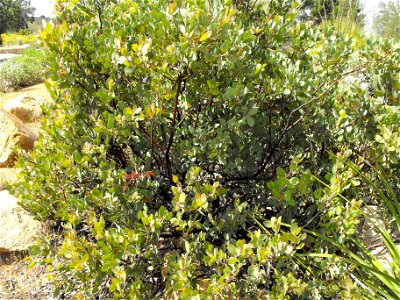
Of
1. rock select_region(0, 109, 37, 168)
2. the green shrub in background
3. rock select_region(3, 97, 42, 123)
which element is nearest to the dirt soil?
rock select_region(0, 109, 37, 168)

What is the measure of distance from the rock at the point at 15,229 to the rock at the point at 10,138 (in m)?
1.50

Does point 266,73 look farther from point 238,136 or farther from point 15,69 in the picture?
point 15,69

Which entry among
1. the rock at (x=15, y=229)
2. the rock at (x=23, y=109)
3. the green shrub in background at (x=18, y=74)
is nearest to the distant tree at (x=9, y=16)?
the green shrub in background at (x=18, y=74)

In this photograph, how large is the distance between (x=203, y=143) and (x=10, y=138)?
13.4ft

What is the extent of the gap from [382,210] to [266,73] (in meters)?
1.11

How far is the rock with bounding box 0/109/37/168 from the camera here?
5.18 metres

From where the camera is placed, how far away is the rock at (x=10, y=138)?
5.18m

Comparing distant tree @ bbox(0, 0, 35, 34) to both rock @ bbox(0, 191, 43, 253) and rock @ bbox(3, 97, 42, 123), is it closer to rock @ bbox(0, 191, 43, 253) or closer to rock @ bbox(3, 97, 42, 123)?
rock @ bbox(3, 97, 42, 123)

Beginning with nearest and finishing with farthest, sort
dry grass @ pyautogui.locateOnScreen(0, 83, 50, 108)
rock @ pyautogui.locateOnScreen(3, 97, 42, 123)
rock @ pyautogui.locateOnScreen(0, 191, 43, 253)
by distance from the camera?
1. rock @ pyautogui.locateOnScreen(0, 191, 43, 253)
2. rock @ pyautogui.locateOnScreen(3, 97, 42, 123)
3. dry grass @ pyautogui.locateOnScreen(0, 83, 50, 108)

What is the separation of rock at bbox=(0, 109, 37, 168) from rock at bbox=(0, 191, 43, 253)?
1.50m

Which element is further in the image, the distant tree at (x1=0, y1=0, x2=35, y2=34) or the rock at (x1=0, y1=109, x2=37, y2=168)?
the distant tree at (x1=0, y1=0, x2=35, y2=34)

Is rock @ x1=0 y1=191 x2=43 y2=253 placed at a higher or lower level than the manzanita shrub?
lower

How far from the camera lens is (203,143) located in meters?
2.01

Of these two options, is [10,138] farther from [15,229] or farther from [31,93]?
[31,93]
